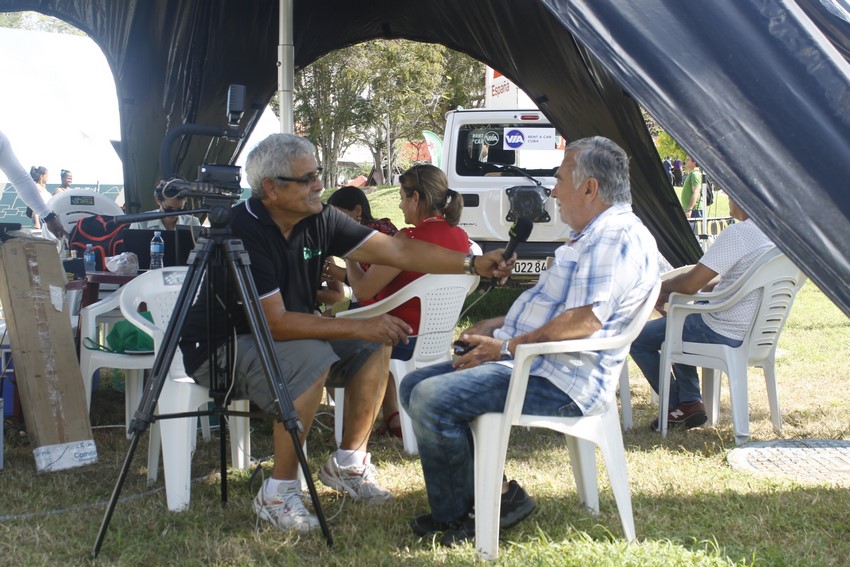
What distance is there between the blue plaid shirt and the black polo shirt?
989mm

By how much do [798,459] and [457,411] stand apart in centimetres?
212

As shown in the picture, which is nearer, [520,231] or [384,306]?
[520,231]

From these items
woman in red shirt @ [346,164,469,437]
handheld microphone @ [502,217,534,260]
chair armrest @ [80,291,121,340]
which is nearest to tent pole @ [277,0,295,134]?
woman in red shirt @ [346,164,469,437]

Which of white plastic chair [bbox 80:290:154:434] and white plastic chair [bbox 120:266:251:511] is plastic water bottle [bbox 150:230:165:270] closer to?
white plastic chair [bbox 80:290:154:434]

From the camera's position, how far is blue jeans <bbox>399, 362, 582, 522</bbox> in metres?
2.78

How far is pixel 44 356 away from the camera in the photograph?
397 cm

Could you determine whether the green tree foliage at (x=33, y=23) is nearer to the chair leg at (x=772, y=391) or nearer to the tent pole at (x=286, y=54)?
the tent pole at (x=286, y=54)

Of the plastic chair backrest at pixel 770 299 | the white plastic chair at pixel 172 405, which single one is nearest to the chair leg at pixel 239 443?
the white plastic chair at pixel 172 405

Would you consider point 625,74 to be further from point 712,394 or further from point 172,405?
point 712,394

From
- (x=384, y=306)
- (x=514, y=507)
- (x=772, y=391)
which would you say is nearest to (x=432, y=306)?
(x=384, y=306)

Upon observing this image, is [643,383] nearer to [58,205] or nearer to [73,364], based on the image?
[73,364]

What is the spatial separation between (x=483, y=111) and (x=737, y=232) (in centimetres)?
470

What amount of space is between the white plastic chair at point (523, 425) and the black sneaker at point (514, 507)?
0.22m

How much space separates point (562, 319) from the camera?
279 cm
